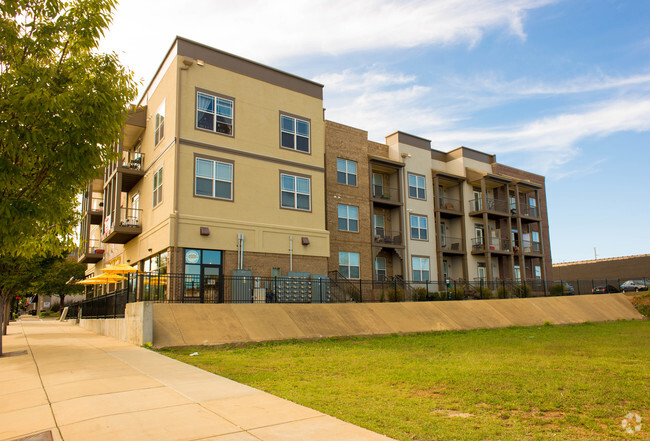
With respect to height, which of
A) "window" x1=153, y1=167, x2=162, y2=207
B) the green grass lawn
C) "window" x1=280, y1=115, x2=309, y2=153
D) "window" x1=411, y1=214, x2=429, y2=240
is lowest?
the green grass lawn

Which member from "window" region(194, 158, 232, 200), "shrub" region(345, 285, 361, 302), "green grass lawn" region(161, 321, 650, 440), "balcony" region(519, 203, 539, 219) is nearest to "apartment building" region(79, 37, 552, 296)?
"window" region(194, 158, 232, 200)

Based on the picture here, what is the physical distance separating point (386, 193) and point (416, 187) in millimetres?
2618

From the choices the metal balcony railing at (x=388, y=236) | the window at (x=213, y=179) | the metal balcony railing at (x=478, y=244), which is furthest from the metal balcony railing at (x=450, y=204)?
the window at (x=213, y=179)

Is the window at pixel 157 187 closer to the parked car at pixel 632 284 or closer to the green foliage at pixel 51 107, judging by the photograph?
the green foliage at pixel 51 107

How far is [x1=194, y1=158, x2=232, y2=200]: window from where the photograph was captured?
2258cm

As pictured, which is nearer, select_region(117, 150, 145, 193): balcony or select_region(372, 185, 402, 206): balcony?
select_region(117, 150, 145, 193): balcony

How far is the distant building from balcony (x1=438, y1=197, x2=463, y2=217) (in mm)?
30352

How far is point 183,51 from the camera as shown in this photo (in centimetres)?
2297

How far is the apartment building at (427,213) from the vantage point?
3011 cm

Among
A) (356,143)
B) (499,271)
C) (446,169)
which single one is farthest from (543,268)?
(356,143)

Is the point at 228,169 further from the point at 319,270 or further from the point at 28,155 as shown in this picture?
the point at 28,155

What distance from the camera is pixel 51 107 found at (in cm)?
A: 966

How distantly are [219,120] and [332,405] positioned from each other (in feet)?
64.4

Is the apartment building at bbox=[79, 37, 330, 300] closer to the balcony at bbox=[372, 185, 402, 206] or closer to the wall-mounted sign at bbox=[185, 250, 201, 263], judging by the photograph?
the wall-mounted sign at bbox=[185, 250, 201, 263]
